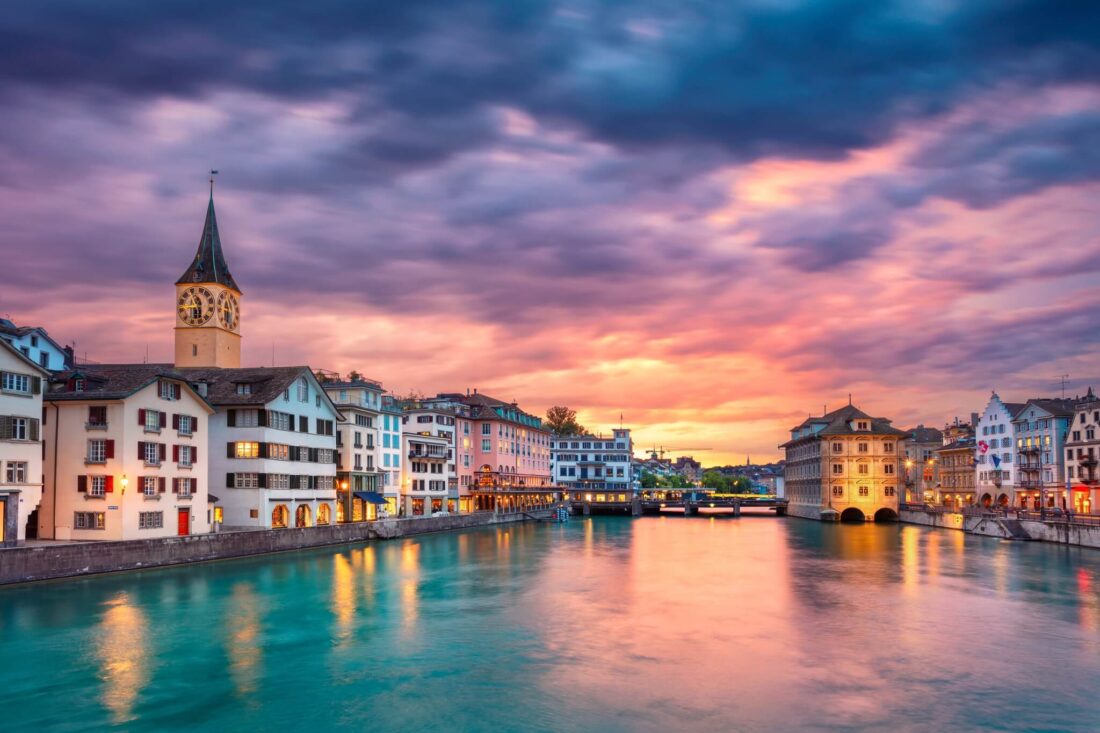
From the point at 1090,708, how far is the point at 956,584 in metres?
29.1

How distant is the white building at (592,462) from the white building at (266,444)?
111 m

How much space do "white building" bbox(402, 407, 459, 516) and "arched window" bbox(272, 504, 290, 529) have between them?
31.8 m

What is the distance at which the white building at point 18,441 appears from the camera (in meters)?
47.8

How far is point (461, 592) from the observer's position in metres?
51.1

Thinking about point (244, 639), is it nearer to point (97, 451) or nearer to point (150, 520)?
point (150, 520)

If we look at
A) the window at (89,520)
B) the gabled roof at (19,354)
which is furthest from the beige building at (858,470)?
the gabled roof at (19,354)

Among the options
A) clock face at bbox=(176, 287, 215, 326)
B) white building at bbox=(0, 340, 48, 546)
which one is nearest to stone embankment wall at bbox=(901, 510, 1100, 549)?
white building at bbox=(0, 340, 48, 546)

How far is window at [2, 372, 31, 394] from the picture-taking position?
163 feet

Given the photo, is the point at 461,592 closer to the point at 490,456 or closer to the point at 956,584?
the point at 956,584

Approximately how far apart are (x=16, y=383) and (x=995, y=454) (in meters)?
119

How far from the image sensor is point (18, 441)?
1940 inches

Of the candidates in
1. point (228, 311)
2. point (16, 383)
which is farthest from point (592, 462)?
point (16, 383)

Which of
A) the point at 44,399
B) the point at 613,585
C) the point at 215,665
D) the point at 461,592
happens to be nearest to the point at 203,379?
the point at 44,399

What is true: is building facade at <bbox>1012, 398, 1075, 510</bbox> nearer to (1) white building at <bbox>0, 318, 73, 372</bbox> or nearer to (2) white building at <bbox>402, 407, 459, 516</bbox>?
(2) white building at <bbox>402, 407, 459, 516</bbox>
